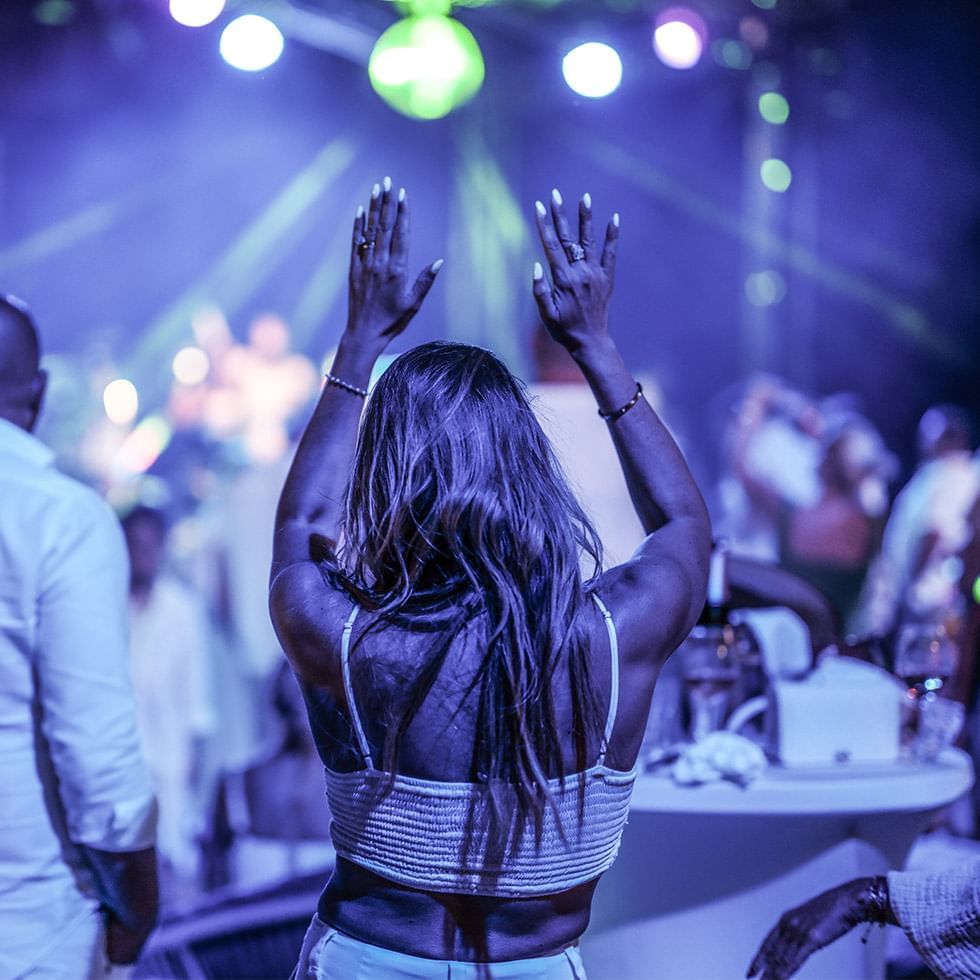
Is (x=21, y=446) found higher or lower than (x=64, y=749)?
higher

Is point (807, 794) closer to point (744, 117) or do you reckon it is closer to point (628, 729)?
point (628, 729)

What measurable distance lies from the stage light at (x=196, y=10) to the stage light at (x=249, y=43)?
595mm

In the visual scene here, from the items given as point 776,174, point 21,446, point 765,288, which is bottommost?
point 21,446

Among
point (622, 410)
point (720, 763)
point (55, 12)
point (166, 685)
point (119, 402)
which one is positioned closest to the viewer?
point (622, 410)

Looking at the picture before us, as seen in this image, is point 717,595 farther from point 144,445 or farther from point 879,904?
point 144,445

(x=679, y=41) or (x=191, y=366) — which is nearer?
(x=679, y=41)

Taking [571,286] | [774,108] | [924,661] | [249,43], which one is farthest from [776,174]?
[571,286]

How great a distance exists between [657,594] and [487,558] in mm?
194

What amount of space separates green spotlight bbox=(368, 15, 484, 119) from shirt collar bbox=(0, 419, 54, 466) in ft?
13.3

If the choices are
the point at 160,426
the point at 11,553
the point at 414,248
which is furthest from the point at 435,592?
the point at 414,248

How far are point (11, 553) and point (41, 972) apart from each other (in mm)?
570

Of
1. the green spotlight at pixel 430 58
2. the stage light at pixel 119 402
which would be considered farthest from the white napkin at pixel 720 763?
the stage light at pixel 119 402

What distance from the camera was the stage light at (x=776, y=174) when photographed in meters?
7.21

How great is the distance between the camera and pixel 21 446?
1660mm
